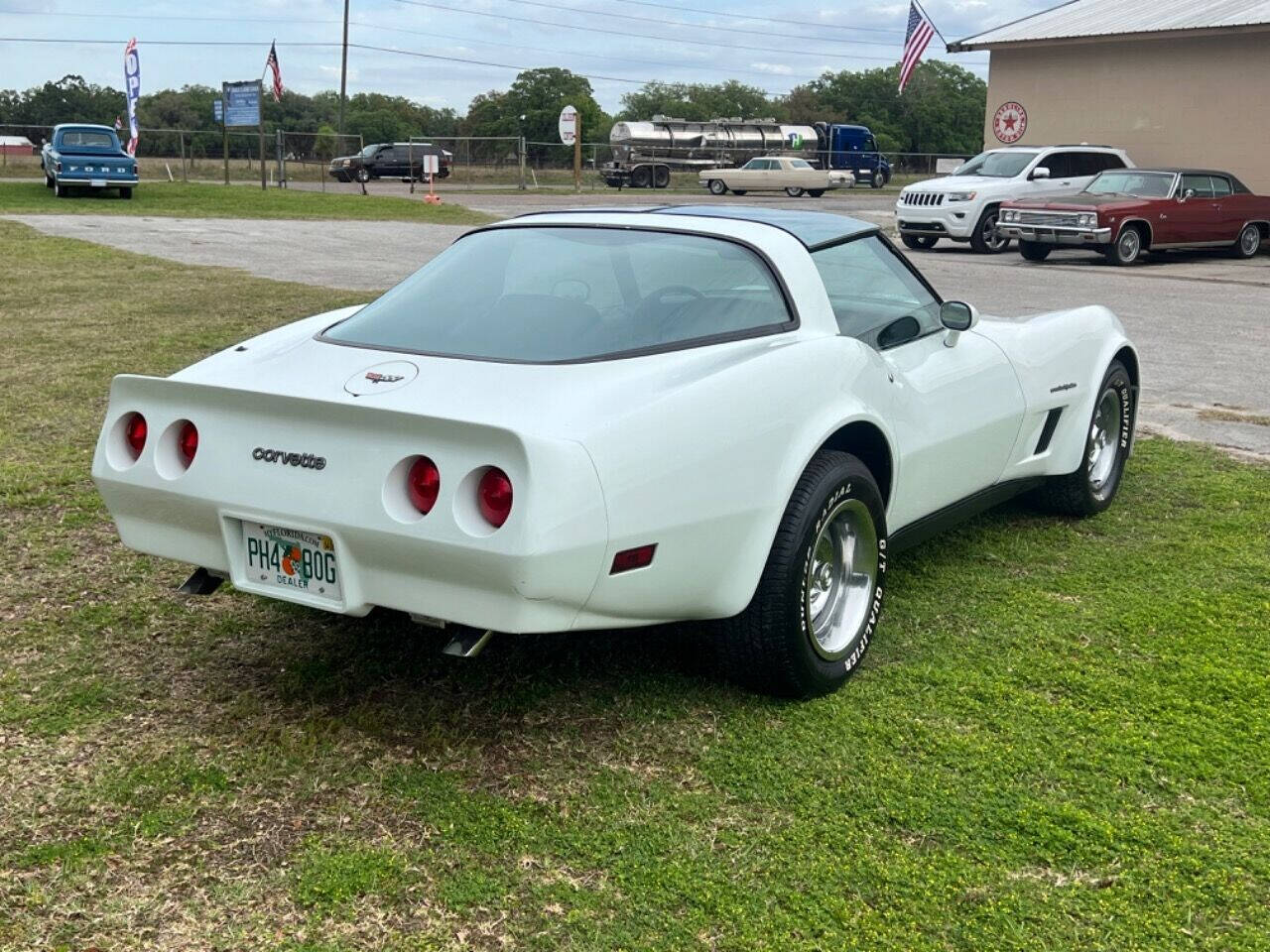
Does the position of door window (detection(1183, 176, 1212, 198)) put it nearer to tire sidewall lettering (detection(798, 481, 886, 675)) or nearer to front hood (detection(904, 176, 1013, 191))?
front hood (detection(904, 176, 1013, 191))

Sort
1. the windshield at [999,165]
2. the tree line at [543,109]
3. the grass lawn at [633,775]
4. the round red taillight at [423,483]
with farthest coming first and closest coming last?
1. the tree line at [543,109]
2. the windshield at [999,165]
3. the round red taillight at [423,483]
4. the grass lawn at [633,775]

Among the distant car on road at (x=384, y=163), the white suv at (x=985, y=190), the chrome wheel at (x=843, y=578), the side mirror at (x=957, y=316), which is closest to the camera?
the chrome wheel at (x=843, y=578)

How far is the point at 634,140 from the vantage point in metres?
49.7

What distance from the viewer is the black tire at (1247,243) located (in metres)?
21.2

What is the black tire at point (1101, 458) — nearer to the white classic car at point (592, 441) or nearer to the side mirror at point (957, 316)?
the white classic car at point (592, 441)

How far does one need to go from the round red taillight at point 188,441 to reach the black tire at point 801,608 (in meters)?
1.52

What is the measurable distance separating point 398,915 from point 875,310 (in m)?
2.65

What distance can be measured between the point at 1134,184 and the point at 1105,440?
15766mm

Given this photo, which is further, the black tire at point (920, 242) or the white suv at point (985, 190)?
the black tire at point (920, 242)

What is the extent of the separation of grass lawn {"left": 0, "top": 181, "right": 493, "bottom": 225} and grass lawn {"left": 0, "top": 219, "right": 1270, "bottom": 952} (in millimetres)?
22870

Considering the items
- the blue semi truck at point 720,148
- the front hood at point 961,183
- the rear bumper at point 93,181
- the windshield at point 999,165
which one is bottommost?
the rear bumper at point 93,181

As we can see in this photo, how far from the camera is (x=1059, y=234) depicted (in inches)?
757

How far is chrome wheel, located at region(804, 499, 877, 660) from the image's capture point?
3.88m

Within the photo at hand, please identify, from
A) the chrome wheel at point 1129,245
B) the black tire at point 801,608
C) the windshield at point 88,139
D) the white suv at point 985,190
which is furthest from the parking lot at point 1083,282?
the windshield at point 88,139
